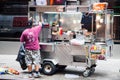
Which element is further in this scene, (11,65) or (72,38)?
(11,65)

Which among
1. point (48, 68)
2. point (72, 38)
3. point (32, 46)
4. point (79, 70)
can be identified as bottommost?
point (79, 70)

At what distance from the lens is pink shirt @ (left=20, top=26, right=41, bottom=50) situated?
10.9 m

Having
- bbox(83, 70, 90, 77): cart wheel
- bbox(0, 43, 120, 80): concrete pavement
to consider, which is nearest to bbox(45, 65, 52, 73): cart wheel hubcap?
bbox(0, 43, 120, 80): concrete pavement

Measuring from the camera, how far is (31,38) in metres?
10.9

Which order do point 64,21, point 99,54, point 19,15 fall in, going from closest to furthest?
point 99,54 < point 64,21 < point 19,15

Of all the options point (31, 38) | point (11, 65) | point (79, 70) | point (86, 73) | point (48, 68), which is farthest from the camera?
point (11, 65)

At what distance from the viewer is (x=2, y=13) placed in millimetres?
16266

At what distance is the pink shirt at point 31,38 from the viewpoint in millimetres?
10891

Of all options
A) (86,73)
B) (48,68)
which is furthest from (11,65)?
(86,73)

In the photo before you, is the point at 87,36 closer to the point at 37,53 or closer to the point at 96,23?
the point at 96,23

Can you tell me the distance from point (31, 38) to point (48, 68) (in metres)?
1.04

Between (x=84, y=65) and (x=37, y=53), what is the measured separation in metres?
1.30

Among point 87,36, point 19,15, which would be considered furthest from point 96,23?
point 19,15

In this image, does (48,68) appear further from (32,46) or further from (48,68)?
(32,46)
